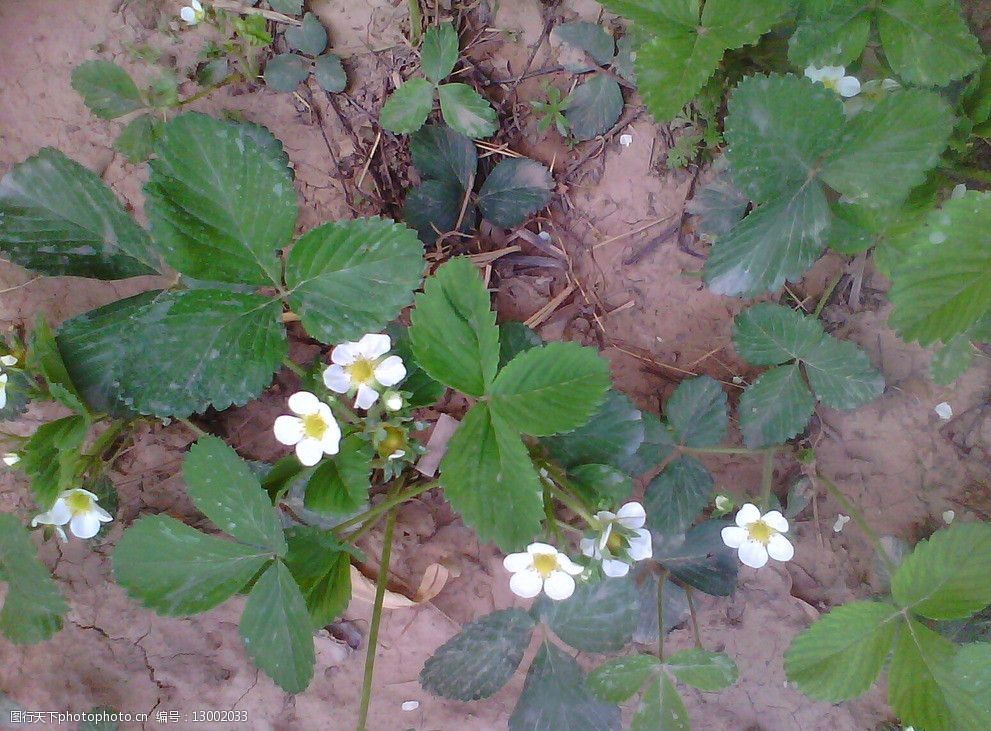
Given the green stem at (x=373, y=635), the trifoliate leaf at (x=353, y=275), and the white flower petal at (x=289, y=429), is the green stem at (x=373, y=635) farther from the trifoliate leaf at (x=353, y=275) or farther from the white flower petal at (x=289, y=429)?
the trifoliate leaf at (x=353, y=275)

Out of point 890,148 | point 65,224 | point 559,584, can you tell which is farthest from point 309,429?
point 890,148

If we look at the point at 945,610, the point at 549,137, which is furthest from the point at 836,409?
the point at 549,137

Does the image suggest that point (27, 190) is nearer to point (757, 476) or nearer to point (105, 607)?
point (105, 607)

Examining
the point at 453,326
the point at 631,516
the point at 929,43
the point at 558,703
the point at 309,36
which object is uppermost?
the point at 929,43

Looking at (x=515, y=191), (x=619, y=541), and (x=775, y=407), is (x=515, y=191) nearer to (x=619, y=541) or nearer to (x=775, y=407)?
(x=775, y=407)

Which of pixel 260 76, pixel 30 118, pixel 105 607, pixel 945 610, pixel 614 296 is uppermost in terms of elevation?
pixel 260 76

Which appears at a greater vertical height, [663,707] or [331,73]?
[331,73]
